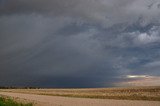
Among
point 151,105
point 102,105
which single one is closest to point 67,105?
point 102,105

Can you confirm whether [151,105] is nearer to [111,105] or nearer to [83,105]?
[111,105]

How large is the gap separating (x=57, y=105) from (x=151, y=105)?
9.49 meters

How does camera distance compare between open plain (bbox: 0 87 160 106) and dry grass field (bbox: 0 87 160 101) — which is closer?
open plain (bbox: 0 87 160 106)

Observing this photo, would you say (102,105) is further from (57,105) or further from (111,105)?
(57,105)

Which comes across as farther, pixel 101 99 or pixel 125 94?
pixel 125 94

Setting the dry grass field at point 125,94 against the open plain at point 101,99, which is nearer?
the open plain at point 101,99

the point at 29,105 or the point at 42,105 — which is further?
the point at 42,105

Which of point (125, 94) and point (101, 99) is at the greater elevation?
point (125, 94)

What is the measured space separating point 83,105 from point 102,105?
194cm

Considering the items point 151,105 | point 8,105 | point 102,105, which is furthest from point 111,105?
point 8,105

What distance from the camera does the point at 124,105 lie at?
35531mm

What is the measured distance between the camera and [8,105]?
3456 cm

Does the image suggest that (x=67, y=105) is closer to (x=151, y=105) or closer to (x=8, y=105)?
(x=8, y=105)

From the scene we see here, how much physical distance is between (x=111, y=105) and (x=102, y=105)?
94 cm
